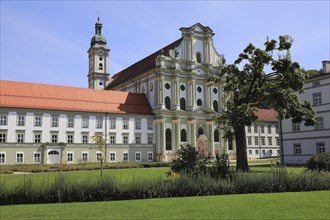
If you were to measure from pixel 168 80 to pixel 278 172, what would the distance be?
1802 inches

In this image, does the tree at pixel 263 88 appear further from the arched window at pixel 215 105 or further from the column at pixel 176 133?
the arched window at pixel 215 105

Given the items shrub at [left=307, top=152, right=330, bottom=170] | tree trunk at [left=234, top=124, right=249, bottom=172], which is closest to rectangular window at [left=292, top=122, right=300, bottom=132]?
shrub at [left=307, top=152, right=330, bottom=170]

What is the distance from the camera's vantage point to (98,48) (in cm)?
9219

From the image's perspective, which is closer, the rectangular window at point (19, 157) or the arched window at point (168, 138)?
the rectangular window at point (19, 157)

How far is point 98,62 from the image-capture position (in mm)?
92938

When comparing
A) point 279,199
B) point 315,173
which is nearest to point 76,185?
point 279,199

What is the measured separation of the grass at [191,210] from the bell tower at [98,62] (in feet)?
265

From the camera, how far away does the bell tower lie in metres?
92.3

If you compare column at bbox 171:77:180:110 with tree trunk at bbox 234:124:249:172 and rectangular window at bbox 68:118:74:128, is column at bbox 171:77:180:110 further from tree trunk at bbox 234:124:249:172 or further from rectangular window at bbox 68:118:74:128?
tree trunk at bbox 234:124:249:172

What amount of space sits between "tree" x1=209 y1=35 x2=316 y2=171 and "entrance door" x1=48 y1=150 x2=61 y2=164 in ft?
99.4

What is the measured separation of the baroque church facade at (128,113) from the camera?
5047 cm

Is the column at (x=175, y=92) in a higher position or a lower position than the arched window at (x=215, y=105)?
higher

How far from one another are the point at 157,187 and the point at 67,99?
140 ft

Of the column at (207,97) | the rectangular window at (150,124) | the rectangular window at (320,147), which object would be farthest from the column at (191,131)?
the rectangular window at (320,147)
